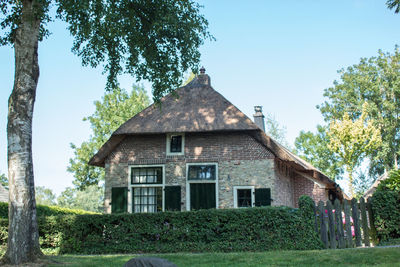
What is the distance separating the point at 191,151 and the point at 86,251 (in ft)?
20.1

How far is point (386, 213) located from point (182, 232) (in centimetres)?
550

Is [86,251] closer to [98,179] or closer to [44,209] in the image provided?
[44,209]

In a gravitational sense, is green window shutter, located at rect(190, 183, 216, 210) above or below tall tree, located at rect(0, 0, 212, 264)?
below

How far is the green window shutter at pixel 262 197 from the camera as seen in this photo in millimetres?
16091

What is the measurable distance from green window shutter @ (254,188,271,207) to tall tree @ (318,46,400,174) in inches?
922

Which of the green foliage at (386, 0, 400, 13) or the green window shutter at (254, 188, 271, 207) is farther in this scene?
the green window shutter at (254, 188, 271, 207)

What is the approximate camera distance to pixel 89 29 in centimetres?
1049

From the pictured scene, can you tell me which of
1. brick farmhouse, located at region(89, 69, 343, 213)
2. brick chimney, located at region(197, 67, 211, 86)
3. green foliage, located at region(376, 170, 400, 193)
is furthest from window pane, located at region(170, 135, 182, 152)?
green foliage, located at region(376, 170, 400, 193)

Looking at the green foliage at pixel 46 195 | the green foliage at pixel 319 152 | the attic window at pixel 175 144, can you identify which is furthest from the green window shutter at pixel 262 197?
the green foliage at pixel 46 195

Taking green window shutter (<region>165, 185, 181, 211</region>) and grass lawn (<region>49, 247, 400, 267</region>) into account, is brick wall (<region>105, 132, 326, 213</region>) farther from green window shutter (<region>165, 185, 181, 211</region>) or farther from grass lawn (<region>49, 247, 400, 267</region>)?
grass lawn (<region>49, 247, 400, 267</region>)

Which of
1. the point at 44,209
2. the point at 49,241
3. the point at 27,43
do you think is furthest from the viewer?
the point at 44,209

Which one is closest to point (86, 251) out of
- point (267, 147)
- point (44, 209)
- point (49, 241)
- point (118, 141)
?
point (49, 241)

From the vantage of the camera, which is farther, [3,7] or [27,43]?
[3,7]

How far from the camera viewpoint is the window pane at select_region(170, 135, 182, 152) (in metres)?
17.2
